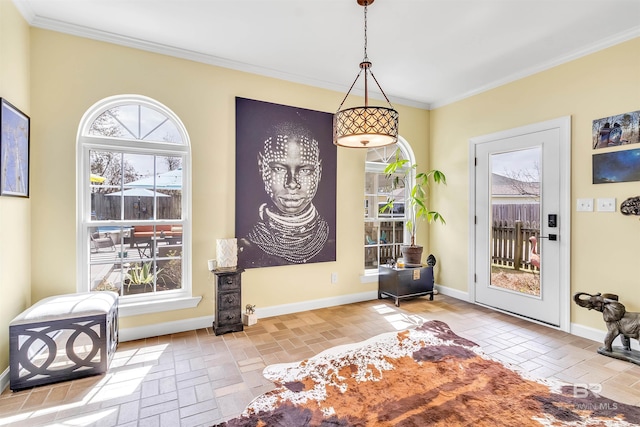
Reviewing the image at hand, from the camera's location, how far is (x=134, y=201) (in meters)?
3.09

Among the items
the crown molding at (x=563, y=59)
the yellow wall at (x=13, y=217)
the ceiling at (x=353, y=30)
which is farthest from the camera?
the crown molding at (x=563, y=59)

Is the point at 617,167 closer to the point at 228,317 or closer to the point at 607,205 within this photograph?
the point at 607,205

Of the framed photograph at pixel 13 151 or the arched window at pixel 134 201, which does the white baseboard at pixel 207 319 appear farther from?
the framed photograph at pixel 13 151

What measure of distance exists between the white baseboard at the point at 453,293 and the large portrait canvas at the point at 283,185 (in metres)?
1.83

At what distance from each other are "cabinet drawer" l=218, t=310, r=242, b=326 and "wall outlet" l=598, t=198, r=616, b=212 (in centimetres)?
363

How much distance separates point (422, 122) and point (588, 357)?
11.3 ft

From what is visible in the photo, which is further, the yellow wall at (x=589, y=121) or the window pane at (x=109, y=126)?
the window pane at (x=109, y=126)

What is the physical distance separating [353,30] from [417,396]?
2.90 meters

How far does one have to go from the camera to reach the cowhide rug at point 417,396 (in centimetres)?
184

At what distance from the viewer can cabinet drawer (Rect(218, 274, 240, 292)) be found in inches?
123

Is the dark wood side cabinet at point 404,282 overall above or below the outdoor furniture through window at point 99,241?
below

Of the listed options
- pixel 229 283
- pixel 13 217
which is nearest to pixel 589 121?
pixel 229 283
